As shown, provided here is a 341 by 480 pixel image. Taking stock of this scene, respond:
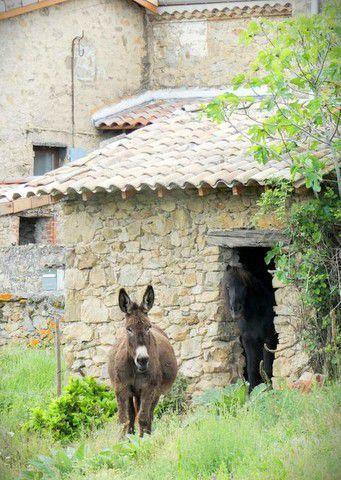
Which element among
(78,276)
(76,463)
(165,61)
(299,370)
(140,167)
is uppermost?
(165,61)

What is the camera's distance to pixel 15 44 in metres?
22.2

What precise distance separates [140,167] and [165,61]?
347 inches

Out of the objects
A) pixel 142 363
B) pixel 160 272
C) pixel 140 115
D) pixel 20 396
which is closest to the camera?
pixel 142 363

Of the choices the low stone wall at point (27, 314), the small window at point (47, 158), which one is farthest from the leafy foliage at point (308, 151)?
the small window at point (47, 158)

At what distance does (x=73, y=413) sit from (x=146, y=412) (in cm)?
186

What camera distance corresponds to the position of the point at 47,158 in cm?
2333

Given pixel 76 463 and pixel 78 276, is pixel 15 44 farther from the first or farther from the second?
pixel 76 463

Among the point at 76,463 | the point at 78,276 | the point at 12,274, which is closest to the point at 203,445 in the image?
the point at 76,463

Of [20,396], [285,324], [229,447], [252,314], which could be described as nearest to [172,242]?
[252,314]

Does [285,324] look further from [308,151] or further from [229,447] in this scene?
[229,447]

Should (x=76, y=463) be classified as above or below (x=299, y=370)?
below

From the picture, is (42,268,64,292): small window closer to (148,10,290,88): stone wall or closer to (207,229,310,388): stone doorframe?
(148,10,290,88): stone wall

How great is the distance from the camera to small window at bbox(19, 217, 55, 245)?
22.6 m

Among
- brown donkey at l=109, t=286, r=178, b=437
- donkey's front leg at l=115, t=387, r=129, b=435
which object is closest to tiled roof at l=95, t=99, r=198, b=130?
brown donkey at l=109, t=286, r=178, b=437
